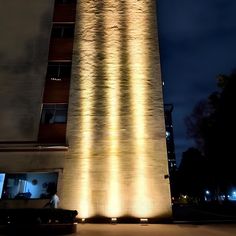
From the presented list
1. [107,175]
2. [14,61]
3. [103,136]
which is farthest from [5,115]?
[107,175]

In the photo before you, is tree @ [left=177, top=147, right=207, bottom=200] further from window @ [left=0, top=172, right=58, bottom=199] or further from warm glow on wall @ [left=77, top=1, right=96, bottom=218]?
window @ [left=0, top=172, right=58, bottom=199]

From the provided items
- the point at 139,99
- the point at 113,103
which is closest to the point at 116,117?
the point at 113,103

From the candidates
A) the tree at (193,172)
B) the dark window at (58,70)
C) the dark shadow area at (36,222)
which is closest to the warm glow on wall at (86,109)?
the dark window at (58,70)

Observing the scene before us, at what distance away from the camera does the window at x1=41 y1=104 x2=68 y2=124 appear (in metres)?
17.4

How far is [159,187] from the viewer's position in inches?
616

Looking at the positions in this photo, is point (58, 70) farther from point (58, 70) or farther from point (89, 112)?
point (89, 112)

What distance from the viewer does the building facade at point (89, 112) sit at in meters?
15.7

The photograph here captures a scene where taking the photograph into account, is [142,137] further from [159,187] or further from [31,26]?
[31,26]

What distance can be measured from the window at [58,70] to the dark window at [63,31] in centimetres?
255

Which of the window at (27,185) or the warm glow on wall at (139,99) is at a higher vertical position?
the warm glow on wall at (139,99)

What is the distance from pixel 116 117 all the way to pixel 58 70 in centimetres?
586

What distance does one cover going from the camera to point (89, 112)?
17.5 m

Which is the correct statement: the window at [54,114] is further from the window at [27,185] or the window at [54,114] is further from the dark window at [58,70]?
the window at [27,185]

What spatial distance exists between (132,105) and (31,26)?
1043cm
